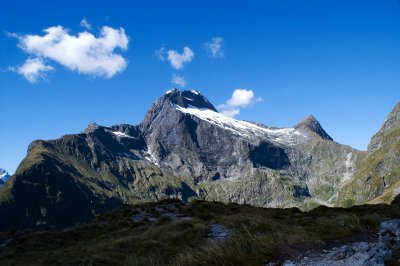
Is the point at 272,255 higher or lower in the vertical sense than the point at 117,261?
higher

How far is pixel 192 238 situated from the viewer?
87.2 feet

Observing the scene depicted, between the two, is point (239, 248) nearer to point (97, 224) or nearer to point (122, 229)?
point (122, 229)

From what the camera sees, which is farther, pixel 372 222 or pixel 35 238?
pixel 35 238

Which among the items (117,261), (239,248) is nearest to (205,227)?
(117,261)

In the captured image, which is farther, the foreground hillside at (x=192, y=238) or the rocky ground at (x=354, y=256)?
the foreground hillside at (x=192, y=238)

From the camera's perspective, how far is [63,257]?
25.1m

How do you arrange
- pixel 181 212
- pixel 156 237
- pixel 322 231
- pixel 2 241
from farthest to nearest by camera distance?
pixel 181 212, pixel 2 241, pixel 156 237, pixel 322 231

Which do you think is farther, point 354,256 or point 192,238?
point 192,238

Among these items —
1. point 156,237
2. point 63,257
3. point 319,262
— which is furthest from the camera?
point 156,237

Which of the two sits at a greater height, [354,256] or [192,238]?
[354,256]

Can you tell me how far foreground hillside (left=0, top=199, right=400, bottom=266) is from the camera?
996cm

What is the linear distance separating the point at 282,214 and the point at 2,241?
2868 cm

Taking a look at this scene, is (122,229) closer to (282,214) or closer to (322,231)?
(282,214)

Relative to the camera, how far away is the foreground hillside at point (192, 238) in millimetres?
9961
